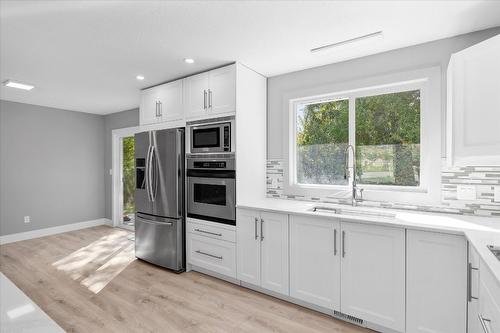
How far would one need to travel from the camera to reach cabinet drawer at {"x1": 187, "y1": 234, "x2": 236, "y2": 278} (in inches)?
115

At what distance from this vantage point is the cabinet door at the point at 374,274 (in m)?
1.98

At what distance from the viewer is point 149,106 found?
12.2ft

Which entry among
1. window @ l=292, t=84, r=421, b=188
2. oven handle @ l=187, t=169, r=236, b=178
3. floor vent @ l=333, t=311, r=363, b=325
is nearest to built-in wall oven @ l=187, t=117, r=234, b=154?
oven handle @ l=187, t=169, r=236, b=178

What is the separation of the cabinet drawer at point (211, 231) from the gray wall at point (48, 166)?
11.2 feet

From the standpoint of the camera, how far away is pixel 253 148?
3.15 metres

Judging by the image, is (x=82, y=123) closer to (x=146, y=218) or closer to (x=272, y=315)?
(x=146, y=218)

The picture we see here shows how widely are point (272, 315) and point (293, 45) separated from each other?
7.89 ft

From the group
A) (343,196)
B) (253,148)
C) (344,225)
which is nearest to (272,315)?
(344,225)

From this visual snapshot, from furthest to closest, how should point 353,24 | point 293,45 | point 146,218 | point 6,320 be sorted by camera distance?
point 146,218, point 293,45, point 353,24, point 6,320

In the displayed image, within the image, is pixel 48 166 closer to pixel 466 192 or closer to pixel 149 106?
pixel 149 106

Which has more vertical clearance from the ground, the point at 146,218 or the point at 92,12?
the point at 92,12

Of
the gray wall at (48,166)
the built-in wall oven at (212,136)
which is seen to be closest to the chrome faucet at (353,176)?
the built-in wall oven at (212,136)

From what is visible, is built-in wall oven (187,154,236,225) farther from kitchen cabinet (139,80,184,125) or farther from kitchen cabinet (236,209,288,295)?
kitchen cabinet (139,80,184,125)

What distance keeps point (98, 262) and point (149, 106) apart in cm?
218
